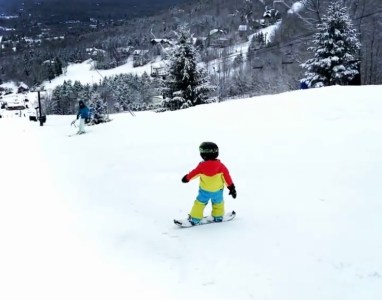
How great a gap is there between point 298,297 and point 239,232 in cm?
182

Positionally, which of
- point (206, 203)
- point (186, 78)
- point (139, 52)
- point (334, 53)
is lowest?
point (206, 203)

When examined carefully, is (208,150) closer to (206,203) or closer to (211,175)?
(211,175)

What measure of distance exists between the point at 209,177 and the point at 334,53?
889 inches

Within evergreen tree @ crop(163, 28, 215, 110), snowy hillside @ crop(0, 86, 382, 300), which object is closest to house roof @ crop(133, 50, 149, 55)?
evergreen tree @ crop(163, 28, 215, 110)

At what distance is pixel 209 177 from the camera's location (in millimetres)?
6371

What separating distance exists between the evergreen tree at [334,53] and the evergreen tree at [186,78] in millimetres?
7195

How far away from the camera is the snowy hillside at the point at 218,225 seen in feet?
16.4

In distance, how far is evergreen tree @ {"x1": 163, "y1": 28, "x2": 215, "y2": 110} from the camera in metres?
29.9

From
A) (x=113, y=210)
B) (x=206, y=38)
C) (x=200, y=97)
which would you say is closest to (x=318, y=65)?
(x=200, y=97)

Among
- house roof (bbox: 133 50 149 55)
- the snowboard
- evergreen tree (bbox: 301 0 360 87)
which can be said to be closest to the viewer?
the snowboard

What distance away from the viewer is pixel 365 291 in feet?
15.2

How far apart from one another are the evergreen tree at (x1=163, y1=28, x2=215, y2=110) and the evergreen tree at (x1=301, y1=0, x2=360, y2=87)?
719cm

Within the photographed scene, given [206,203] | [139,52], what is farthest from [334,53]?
[139,52]

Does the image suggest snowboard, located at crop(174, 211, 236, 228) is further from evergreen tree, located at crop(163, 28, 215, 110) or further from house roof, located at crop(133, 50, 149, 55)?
house roof, located at crop(133, 50, 149, 55)
